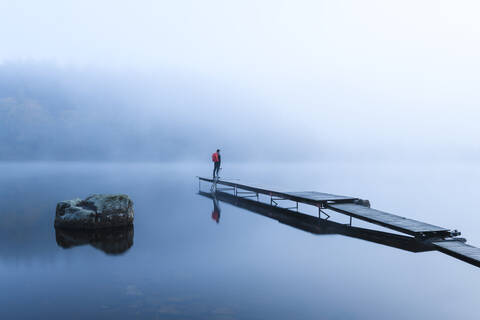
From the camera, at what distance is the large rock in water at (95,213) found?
39.6ft

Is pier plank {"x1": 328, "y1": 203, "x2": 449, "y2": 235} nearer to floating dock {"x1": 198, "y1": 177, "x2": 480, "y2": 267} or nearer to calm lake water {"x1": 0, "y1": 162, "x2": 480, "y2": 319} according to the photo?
floating dock {"x1": 198, "y1": 177, "x2": 480, "y2": 267}

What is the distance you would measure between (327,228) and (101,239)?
8.48 meters

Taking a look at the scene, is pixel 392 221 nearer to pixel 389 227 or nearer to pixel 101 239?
pixel 389 227

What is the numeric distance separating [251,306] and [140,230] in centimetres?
774

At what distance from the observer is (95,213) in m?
12.2

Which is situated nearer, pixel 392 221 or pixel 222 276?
pixel 222 276

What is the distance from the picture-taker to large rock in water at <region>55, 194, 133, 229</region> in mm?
12078

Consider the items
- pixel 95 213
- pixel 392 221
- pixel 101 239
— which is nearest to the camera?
pixel 392 221

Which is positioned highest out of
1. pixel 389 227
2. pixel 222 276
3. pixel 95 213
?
pixel 389 227

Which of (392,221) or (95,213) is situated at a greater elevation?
(392,221)

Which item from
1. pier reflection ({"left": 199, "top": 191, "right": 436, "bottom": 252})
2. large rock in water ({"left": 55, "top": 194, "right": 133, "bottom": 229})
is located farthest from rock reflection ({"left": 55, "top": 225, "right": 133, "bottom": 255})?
pier reflection ({"left": 199, "top": 191, "right": 436, "bottom": 252})

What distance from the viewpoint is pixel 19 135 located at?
18912cm

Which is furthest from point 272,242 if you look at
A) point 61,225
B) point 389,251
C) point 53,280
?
point 61,225

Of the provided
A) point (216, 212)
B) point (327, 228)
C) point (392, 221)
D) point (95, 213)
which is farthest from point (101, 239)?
point (392, 221)
